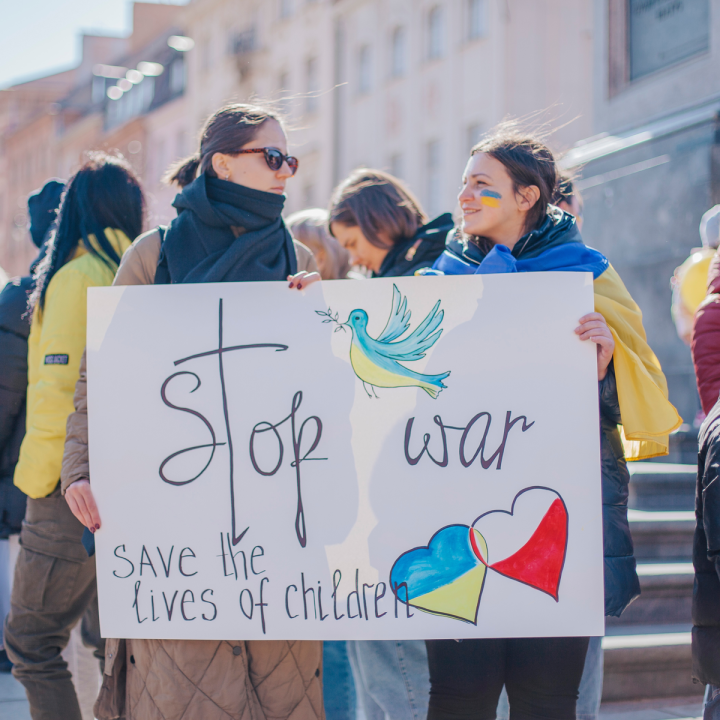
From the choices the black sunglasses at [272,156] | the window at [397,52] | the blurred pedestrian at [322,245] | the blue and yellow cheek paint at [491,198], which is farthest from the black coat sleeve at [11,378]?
the window at [397,52]

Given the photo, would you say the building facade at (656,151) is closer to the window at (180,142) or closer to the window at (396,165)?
the window at (396,165)

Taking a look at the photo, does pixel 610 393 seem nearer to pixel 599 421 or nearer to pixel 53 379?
pixel 599 421

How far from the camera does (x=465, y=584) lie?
2139 mm

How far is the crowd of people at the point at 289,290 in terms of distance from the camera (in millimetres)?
2146

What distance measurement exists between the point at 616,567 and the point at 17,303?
6.89 feet

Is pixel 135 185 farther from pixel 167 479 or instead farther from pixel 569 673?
pixel 569 673

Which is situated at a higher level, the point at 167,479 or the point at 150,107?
the point at 150,107

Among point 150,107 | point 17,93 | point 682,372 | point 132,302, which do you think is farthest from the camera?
point 17,93

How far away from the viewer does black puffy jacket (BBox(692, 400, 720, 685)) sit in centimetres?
183

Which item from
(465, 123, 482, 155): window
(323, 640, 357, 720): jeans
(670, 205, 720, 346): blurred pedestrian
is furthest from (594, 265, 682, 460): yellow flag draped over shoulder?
(465, 123, 482, 155): window

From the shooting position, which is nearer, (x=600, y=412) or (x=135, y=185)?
(x=600, y=412)

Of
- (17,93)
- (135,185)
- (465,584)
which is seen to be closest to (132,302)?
(135,185)

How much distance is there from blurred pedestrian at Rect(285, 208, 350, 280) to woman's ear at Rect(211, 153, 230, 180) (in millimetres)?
1358

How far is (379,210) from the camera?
3189mm
